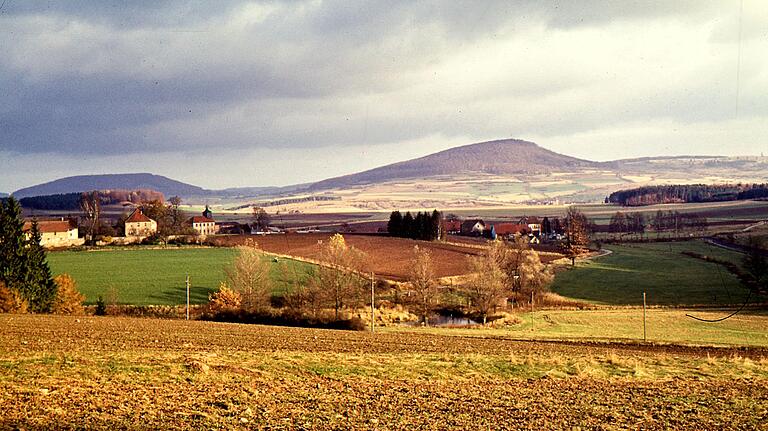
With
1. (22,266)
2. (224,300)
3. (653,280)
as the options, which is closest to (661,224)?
(653,280)

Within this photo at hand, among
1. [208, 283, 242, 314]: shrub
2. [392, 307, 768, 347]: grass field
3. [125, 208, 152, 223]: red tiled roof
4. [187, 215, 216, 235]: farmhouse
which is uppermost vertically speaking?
[125, 208, 152, 223]: red tiled roof

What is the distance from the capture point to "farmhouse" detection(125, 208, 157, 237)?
95.9 meters

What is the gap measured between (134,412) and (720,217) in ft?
533

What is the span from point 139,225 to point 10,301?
61.9 meters

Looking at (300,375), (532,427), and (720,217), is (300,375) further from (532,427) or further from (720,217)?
(720,217)

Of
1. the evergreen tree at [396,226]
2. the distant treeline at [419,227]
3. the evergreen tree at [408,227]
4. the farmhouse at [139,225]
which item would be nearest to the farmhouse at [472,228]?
the distant treeline at [419,227]

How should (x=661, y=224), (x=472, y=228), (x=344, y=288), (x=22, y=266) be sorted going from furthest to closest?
(x=472, y=228), (x=661, y=224), (x=344, y=288), (x=22, y=266)

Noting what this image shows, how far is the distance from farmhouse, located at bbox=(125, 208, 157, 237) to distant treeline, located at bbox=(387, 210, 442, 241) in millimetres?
41008

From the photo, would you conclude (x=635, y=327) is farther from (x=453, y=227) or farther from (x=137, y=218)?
(x=453, y=227)

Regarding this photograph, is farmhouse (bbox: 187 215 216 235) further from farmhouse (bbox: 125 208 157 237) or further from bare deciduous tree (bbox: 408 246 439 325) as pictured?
bare deciduous tree (bbox: 408 246 439 325)

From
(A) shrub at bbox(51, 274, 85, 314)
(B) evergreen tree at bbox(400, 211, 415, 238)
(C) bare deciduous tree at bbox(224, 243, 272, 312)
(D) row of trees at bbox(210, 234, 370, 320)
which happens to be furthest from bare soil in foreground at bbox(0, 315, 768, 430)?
(B) evergreen tree at bbox(400, 211, 415, 238)

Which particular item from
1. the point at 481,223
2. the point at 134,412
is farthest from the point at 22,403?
the point at 481,223

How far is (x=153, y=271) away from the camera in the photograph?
64.0 metres

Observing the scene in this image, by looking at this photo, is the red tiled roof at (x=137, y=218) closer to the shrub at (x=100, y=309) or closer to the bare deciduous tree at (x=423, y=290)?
the shrub at (x=100, y=309)
